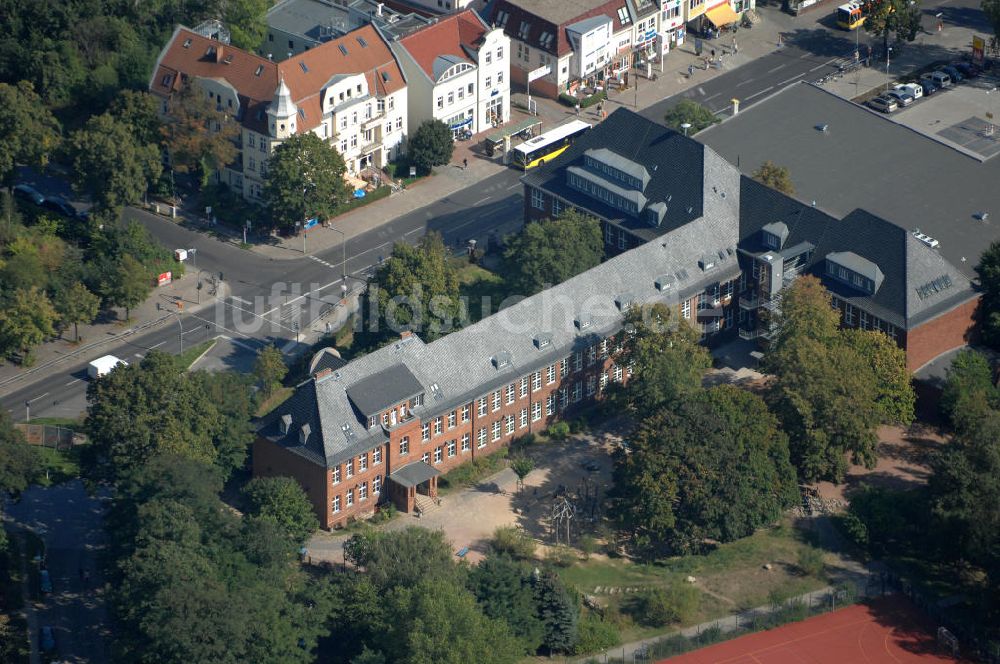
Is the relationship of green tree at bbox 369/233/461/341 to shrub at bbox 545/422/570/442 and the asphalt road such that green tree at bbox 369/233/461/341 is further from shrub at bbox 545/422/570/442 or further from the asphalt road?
shrub at bbox 545/422/570/442

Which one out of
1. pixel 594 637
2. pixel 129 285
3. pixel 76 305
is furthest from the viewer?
pixel 129 285

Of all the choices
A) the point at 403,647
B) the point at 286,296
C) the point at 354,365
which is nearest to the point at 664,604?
the point at 403,647

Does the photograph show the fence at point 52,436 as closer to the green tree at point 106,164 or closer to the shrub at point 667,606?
the green tree at point 106,164

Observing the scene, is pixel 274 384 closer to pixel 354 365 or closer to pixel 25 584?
pixel 354 365

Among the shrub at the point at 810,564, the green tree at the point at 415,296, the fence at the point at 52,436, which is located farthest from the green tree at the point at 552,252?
the fence at the point at 52,436

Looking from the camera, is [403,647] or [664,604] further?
[664,604]

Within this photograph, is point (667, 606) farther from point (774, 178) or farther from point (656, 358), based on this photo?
point (774, 178)

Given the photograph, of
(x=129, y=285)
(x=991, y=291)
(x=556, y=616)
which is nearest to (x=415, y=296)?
(x=129, y=285)
